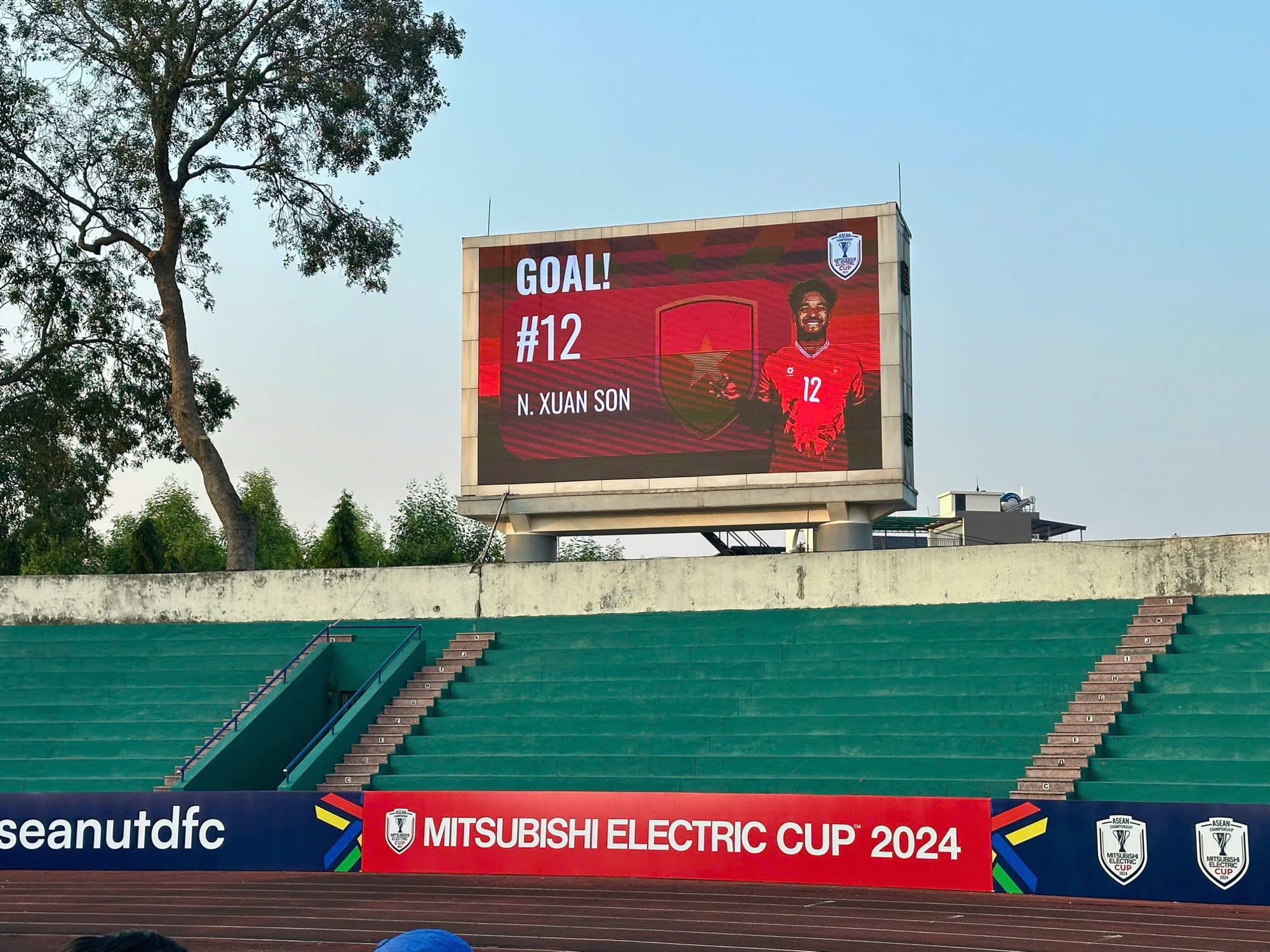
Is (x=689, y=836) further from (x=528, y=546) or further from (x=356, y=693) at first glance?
(x=528, y=546)

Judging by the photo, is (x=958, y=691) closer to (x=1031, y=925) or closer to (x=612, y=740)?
(x=612, y=740)

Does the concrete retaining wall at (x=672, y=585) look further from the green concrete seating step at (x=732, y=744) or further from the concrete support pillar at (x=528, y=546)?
the green concrete seating step at (x=732, y=744)

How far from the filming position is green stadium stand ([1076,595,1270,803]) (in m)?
17.9

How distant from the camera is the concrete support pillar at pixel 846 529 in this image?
24859 mm

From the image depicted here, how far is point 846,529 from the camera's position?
81.7 ft

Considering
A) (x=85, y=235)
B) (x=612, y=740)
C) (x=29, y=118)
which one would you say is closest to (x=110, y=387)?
(x=85, y=235)

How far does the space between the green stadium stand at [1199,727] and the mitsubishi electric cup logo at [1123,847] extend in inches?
65.3

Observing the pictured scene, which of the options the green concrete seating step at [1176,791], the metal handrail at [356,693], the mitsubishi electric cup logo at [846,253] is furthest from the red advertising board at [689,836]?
the mitsubishi electric cup logo at [846,253]

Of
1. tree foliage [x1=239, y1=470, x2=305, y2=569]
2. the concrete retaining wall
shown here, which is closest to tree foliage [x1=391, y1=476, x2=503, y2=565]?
tree foliage [x1=239, y1=470, x2=305, y2=569]

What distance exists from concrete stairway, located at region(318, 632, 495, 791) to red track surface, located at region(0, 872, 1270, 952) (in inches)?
145

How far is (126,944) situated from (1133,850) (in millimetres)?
14804

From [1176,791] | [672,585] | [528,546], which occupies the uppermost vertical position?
[528,546]

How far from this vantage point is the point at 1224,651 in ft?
67.2

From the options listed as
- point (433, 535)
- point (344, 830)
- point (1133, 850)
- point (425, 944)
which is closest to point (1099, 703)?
point (1133, 850)
